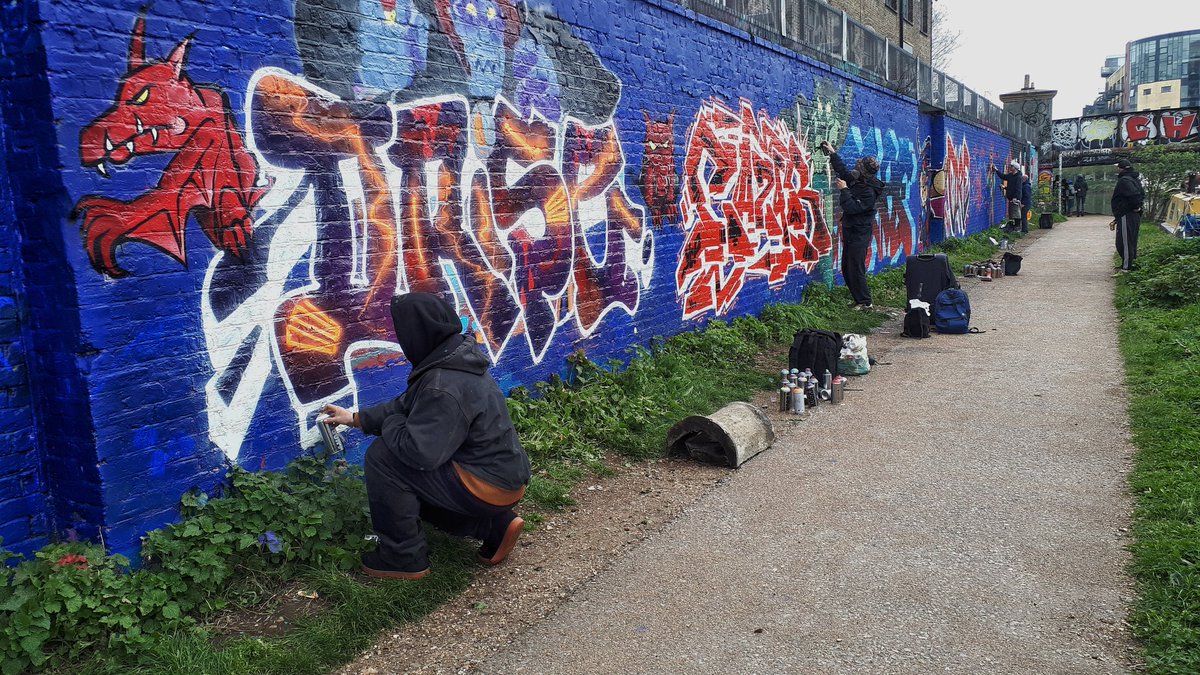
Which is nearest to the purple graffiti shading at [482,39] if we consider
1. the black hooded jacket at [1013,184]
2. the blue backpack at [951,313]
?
the blue backpack at [951,313]

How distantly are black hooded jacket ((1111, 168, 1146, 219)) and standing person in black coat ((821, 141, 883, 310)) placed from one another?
19.8 ft

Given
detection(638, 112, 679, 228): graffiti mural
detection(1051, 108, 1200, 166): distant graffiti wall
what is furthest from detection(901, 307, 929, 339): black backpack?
detection(1051, 108, 1200, 166): distant graffiti wall

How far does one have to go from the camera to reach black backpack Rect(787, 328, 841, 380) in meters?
7.84

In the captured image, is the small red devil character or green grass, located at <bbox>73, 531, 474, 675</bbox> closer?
green grass, located at <bbox>73, 531, 474, 675</bbox>

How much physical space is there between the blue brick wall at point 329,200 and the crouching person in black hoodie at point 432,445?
2.68 feet

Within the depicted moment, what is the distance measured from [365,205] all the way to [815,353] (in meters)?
4.57

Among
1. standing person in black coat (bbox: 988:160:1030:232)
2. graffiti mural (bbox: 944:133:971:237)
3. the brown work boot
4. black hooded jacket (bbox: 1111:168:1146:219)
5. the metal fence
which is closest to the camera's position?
the brown work boot

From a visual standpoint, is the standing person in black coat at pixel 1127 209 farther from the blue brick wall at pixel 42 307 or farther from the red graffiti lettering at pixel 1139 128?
the red graffiti lettering at pixel 1139 128

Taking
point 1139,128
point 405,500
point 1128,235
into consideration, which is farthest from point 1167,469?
point 1139,128

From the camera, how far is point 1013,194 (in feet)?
82.6

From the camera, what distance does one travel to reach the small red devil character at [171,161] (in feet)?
11.9

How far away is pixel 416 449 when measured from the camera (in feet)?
12.3

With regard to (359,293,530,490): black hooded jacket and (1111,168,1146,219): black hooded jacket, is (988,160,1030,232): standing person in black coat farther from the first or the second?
(359,293,530,490): black hooded jacket

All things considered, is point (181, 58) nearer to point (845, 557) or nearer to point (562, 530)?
point (562, 530)
